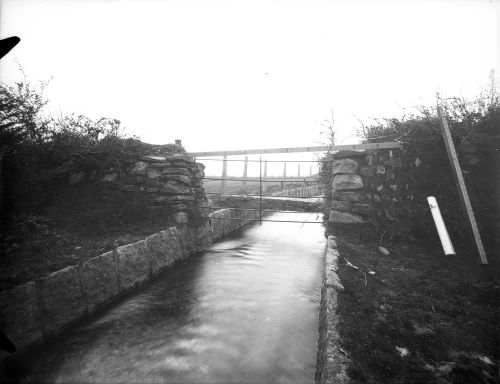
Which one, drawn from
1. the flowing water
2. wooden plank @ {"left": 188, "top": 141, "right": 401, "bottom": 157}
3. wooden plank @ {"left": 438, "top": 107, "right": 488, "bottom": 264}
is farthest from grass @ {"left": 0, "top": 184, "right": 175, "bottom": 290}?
wooden plank @ {"left": 438, "top": 107, "right": 488, "bottom": 264}

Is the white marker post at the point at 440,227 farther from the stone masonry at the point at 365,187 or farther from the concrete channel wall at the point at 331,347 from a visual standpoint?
the concrete channel wall at the point at 331,347

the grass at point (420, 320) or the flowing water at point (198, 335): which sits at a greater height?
the grass at point (420, 320)

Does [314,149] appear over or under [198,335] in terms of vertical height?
over

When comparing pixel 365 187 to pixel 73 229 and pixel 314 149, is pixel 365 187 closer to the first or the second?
pixel 314 149

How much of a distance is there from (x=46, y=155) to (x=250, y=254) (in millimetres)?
5236

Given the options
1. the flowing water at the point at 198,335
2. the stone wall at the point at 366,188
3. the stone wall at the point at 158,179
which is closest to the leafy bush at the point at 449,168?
the stone wall at the point at 366,188

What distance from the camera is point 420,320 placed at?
103 inches

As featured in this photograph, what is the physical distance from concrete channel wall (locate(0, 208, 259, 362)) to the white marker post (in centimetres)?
530

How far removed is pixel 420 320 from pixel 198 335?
2.56 meters

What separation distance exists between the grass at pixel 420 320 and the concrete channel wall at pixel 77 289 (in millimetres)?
3284

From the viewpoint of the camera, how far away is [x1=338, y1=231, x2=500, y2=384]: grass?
1.99m

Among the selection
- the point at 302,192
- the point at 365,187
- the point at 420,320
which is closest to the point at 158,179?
the point at 365,187

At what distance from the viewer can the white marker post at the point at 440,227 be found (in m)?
4.40

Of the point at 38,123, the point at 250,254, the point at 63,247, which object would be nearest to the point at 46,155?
the point at 38,123
